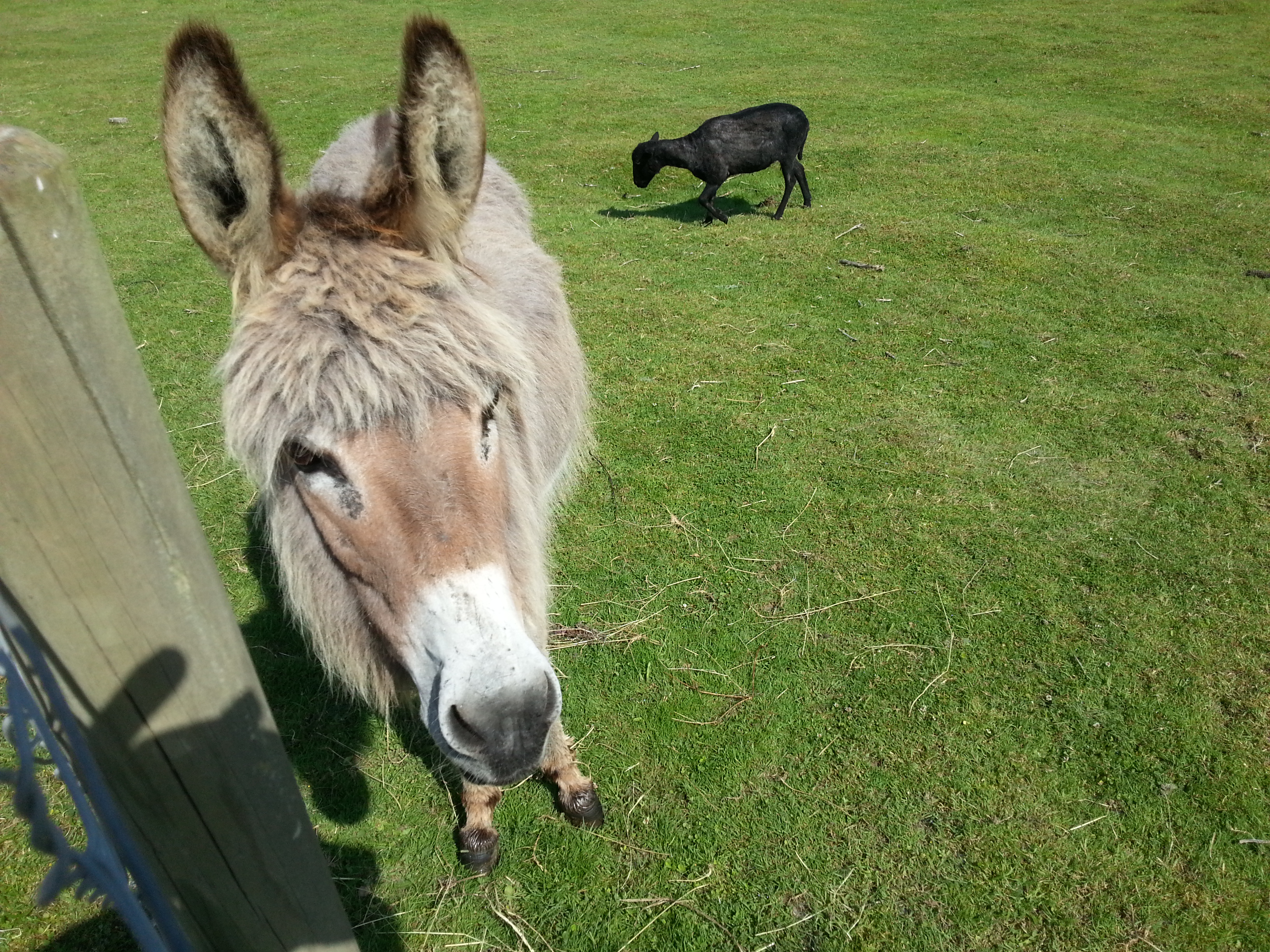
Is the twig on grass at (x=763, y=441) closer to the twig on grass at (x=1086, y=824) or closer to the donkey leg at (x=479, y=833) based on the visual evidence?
the twig on grass at (x=1086, y=824)

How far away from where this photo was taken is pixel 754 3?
21594 millimetres

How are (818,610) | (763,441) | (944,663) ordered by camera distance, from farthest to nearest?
(763,441) < (818,610) < (944,663)

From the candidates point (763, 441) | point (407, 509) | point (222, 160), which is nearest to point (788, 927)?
point (407, 509)

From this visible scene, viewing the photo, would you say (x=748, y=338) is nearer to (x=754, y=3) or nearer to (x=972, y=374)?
(x=972, y=374)

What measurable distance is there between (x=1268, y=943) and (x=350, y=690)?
3.24 meters

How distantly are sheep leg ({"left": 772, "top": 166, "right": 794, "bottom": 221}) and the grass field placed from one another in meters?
0.19

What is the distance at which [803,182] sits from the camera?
31.4ft

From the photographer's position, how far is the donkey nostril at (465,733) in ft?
5.57

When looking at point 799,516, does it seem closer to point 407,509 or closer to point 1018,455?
point 1018,455

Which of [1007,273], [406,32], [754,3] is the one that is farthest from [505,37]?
[406,32]

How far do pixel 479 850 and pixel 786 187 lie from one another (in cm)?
853

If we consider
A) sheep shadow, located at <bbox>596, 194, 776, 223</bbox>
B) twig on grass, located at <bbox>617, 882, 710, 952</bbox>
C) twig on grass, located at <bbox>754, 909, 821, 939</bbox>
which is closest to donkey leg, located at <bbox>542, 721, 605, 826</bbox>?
twig on grass, located at <bbox>617, 882, 710, 952</bbox>

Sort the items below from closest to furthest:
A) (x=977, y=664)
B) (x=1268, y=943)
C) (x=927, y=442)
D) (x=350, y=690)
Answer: (x=1268, y=943) → (x=350, y=690) → (x=977, y=664) → (x=927, y=442)

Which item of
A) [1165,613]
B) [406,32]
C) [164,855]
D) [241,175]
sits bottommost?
[1165,613]
